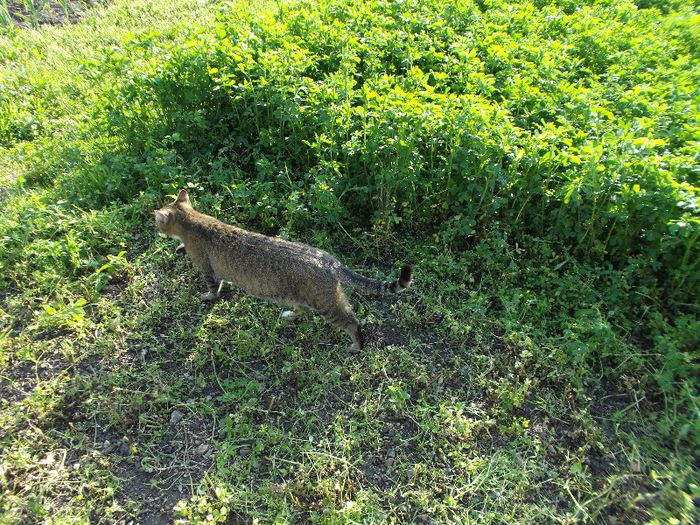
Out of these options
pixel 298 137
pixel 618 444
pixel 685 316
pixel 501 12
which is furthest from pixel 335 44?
pixel 618 444

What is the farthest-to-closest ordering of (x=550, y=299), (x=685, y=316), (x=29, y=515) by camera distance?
(x=550, y=299) → (x=685, y=316) → (x=29, y=515)

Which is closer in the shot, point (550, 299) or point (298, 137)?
point (550, 299)

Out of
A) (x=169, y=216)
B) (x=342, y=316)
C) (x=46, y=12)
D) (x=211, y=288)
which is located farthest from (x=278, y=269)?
(x=46, y=12)

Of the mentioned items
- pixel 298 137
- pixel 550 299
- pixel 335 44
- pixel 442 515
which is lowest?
pixel 442 515

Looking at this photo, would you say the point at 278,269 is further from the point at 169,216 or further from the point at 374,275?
the point at 169,216

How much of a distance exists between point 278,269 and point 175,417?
142cm

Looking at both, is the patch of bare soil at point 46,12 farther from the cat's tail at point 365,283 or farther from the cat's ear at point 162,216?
the cat's tail at point 365,283

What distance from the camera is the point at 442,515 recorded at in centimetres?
316

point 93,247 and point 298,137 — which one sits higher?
point 298,137

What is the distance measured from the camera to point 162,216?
14.2 feet

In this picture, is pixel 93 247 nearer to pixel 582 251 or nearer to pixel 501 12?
pixel 582 251

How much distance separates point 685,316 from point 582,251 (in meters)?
1.04

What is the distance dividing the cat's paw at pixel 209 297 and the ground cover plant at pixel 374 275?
107 mm

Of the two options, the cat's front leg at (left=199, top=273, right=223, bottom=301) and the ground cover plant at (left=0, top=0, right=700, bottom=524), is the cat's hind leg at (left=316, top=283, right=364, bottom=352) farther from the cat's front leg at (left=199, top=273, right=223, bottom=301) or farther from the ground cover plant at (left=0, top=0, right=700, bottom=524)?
the cat's front leg at (left=199, top=273, right=223, bottom=301)
